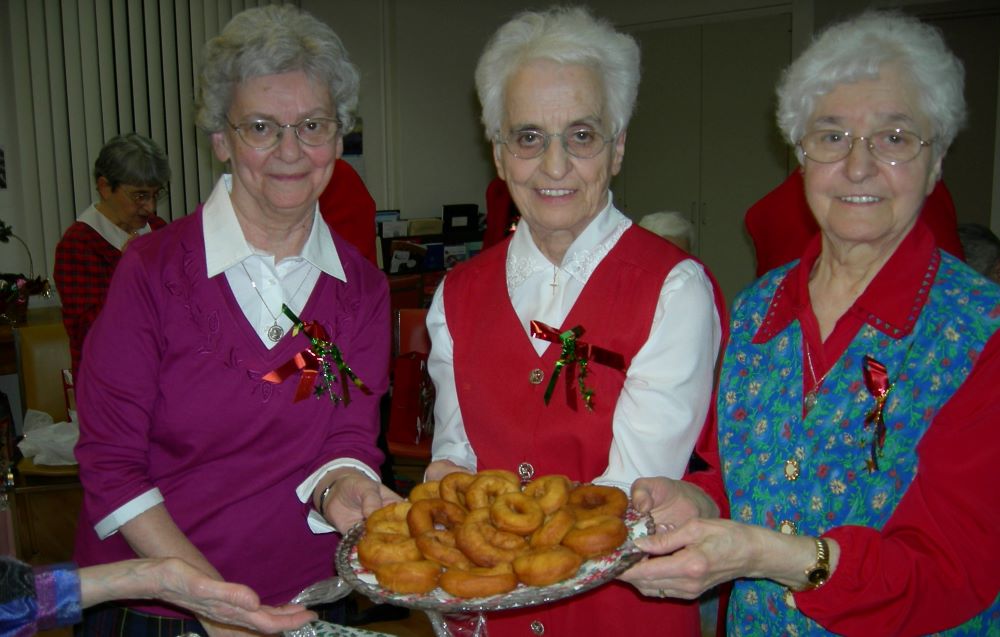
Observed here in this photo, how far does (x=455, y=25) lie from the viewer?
725 centimetres

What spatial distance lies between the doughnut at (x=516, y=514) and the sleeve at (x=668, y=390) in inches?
7.1

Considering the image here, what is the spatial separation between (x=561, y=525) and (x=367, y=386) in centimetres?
60

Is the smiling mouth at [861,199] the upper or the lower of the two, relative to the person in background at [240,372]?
upper

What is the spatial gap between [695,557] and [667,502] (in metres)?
0.26

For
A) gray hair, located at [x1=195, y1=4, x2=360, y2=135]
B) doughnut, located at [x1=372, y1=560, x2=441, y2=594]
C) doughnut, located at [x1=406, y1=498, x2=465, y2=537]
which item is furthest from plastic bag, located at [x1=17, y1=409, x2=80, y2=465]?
doughnut, located at [x1=372, y1=560, x2=441, y2=594]

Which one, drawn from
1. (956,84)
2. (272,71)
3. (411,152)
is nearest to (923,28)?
(956,84)

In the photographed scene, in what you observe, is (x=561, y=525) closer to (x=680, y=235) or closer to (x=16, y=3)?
(x=680, y=235)

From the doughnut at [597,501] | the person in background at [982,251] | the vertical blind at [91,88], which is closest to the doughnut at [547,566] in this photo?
the doughnut at [597,501]

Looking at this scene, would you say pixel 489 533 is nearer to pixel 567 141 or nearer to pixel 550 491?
pixel 550 491

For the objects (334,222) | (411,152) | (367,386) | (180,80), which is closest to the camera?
(367,386)

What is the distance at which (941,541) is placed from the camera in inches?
50.6

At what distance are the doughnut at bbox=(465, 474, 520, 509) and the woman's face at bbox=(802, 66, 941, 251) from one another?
0.74 m

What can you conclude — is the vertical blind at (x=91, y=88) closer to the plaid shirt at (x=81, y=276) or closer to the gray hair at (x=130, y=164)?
the gray hair at (x=130, y=164)

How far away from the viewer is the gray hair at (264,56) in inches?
63.5
